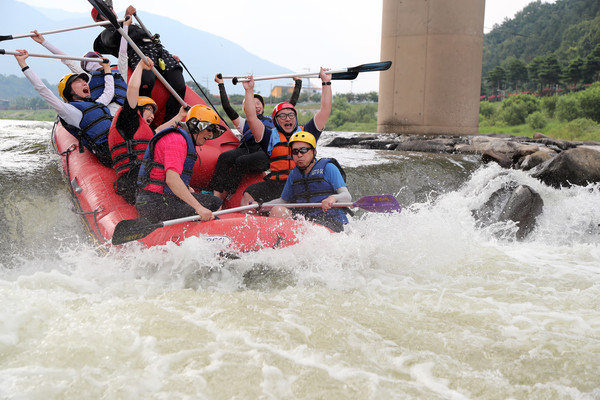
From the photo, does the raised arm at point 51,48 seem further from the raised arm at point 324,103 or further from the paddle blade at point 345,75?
the paddle blade at point 345,75

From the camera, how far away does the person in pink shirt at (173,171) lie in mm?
3623

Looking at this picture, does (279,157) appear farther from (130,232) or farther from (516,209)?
(516,209)

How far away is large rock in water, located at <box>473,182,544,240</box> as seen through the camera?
614 centimetres

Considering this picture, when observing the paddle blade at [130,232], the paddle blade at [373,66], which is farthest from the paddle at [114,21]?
the paddle blade at [373,66]

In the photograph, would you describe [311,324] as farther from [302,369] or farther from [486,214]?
[486,214]

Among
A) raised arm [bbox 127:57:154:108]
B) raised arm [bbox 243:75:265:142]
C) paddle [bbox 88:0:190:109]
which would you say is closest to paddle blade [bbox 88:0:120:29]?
paddle [bbox 88:0:190:109]

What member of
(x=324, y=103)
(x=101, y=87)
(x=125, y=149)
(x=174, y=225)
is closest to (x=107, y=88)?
(x=101, y=87)

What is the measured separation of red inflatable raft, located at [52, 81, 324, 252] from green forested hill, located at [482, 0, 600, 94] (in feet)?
125

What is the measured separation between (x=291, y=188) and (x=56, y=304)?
6.36ft

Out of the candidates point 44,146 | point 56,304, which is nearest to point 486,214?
point 56,304

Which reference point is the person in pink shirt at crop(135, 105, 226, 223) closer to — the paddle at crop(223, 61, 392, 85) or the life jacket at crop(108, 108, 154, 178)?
the life jacket at crop(108, 108, 154, 178)

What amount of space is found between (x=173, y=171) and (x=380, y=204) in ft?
5.77

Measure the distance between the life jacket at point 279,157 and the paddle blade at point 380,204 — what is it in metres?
0.74

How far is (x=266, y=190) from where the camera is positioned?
4.65 m
